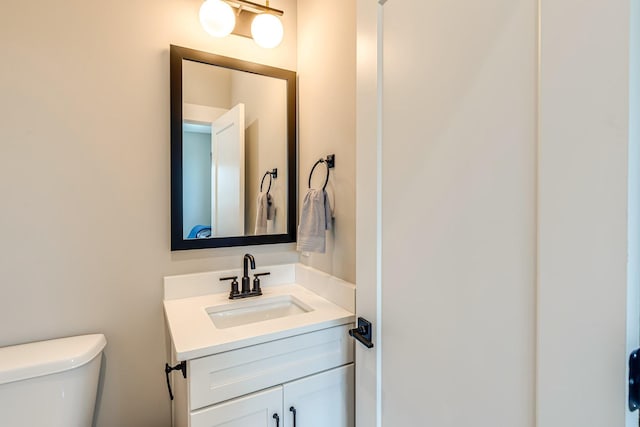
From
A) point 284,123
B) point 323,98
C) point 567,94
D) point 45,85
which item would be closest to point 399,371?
point 567,94

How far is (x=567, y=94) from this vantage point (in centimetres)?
43

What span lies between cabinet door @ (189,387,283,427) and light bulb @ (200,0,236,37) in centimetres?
146

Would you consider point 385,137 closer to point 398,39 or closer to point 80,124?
point 398,39

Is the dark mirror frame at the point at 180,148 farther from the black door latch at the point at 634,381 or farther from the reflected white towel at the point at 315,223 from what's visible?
the black door latch at the point at 634,381

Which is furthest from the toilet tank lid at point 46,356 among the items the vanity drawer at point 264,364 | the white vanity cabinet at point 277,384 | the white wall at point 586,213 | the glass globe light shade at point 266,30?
the glass globe light shade at point 266,30

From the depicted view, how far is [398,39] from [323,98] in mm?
710

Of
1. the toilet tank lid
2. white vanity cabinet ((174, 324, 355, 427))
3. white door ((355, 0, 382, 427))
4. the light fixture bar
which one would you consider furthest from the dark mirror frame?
white door ((355, 0, 382, 427))

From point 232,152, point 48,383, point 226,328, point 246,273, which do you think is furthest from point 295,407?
point 232,152

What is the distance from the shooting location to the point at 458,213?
597 mm

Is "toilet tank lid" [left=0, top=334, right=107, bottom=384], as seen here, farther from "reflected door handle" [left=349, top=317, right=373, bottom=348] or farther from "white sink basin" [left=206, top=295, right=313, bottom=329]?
"reflected door handle" [left=349, top=317, right=373, bottom=348]

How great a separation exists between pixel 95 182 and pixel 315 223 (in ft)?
2.97

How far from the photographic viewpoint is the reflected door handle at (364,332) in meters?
0.84

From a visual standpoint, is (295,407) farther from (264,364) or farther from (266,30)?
(266,30)

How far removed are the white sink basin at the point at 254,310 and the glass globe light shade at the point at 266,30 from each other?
47.9 inches
